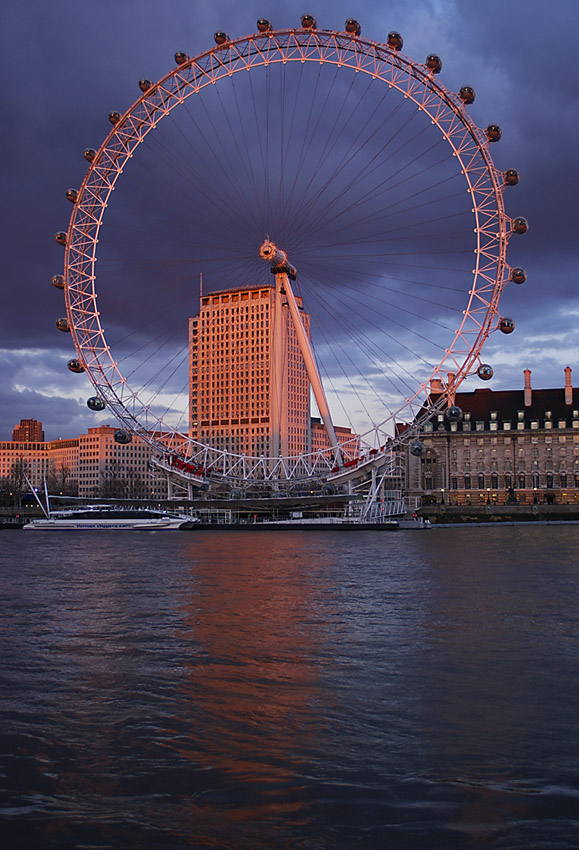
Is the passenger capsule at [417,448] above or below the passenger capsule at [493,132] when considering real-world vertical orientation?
below

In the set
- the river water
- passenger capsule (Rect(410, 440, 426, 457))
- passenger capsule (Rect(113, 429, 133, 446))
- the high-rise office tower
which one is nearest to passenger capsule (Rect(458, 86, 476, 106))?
passenger capsule (Rect(410, 440, 426, 457))

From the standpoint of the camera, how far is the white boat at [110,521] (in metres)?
96.0

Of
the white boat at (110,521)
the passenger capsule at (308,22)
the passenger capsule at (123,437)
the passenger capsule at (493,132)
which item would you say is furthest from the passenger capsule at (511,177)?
the white boat at (110,521)

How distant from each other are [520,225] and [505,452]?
6049 centimetres

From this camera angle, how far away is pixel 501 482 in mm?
113062

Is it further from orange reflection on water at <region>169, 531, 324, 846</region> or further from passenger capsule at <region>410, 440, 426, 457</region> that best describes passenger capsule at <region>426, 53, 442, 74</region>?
orange reflection on water at <region>169, 531, 324, 846</region>

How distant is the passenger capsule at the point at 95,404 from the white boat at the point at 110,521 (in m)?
30.6

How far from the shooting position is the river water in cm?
899

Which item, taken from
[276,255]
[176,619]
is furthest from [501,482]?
[176,619]

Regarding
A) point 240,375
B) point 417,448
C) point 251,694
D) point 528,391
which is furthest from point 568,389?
point 251,694

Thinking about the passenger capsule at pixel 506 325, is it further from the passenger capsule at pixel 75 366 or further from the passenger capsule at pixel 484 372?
the passenger capsule at pixel 75 366

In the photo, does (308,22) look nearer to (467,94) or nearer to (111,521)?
(467,94)

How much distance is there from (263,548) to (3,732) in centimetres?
4607

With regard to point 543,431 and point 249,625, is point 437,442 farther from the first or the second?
point 249,625
